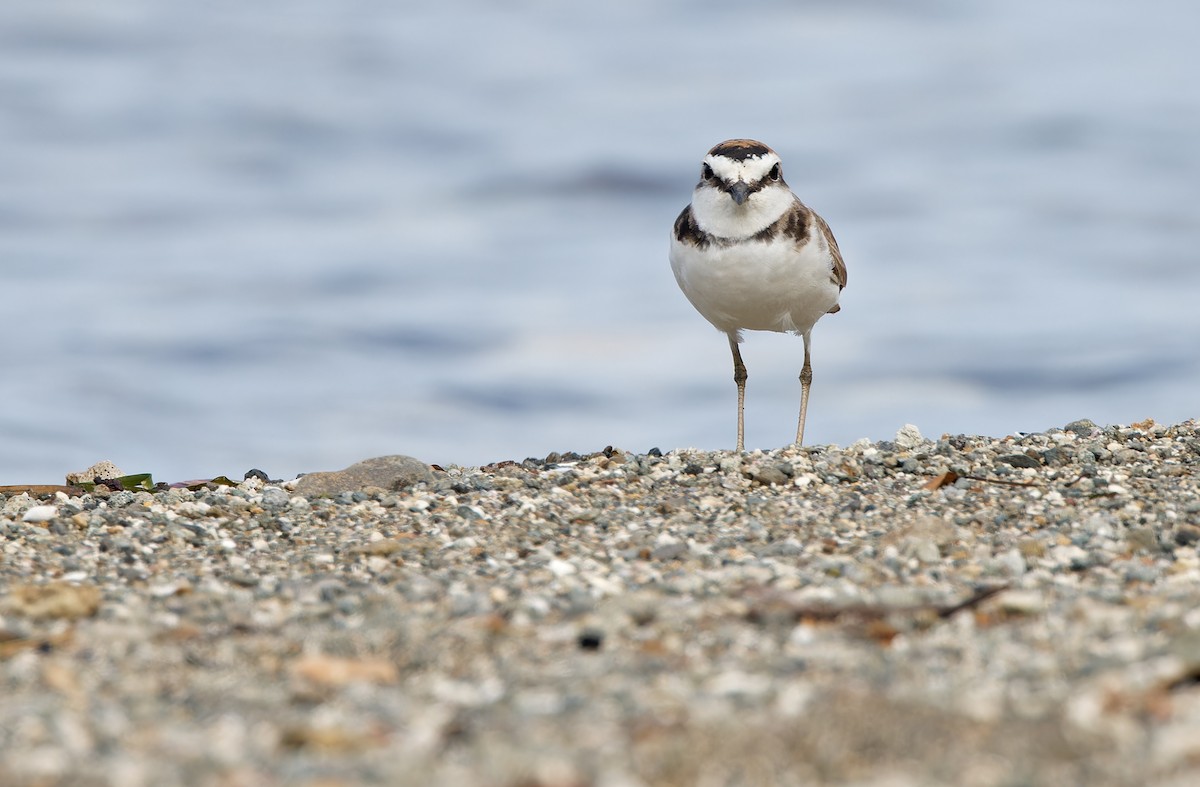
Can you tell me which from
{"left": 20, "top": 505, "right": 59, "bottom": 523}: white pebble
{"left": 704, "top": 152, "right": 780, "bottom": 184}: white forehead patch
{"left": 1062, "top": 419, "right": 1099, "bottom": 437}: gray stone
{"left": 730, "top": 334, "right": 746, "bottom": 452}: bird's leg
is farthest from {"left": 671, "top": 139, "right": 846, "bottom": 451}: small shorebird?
{"left": 20, "top": 505, "right": 59, "bottom": 523}: white pebble

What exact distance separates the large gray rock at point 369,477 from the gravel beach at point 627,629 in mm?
207

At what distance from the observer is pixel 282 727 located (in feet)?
11.0

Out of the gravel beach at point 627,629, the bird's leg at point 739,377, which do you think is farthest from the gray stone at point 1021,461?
the bird's leg at point 739,377

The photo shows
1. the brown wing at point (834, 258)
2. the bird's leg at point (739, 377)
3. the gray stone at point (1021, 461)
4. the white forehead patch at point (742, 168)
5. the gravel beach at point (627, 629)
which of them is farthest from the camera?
the bird's leg at point (739, 377)

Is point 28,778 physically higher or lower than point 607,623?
lower

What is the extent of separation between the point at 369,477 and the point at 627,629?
13.6 feet

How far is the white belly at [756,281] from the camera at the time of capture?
895cm

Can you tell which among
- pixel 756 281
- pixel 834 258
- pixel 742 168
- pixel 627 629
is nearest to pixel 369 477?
pixel 756 281

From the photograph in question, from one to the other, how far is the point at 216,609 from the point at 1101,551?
3.62 metres

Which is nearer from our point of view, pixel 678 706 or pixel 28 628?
pixel 678 706

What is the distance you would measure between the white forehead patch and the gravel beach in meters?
1.90

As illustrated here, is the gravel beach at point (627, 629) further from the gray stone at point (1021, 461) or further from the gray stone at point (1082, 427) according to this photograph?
the gray stone at point (1082, 427)

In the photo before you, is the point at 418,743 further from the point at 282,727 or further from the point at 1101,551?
the point at 1101,551

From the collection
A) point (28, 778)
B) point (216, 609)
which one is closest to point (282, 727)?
point (28, 778)
